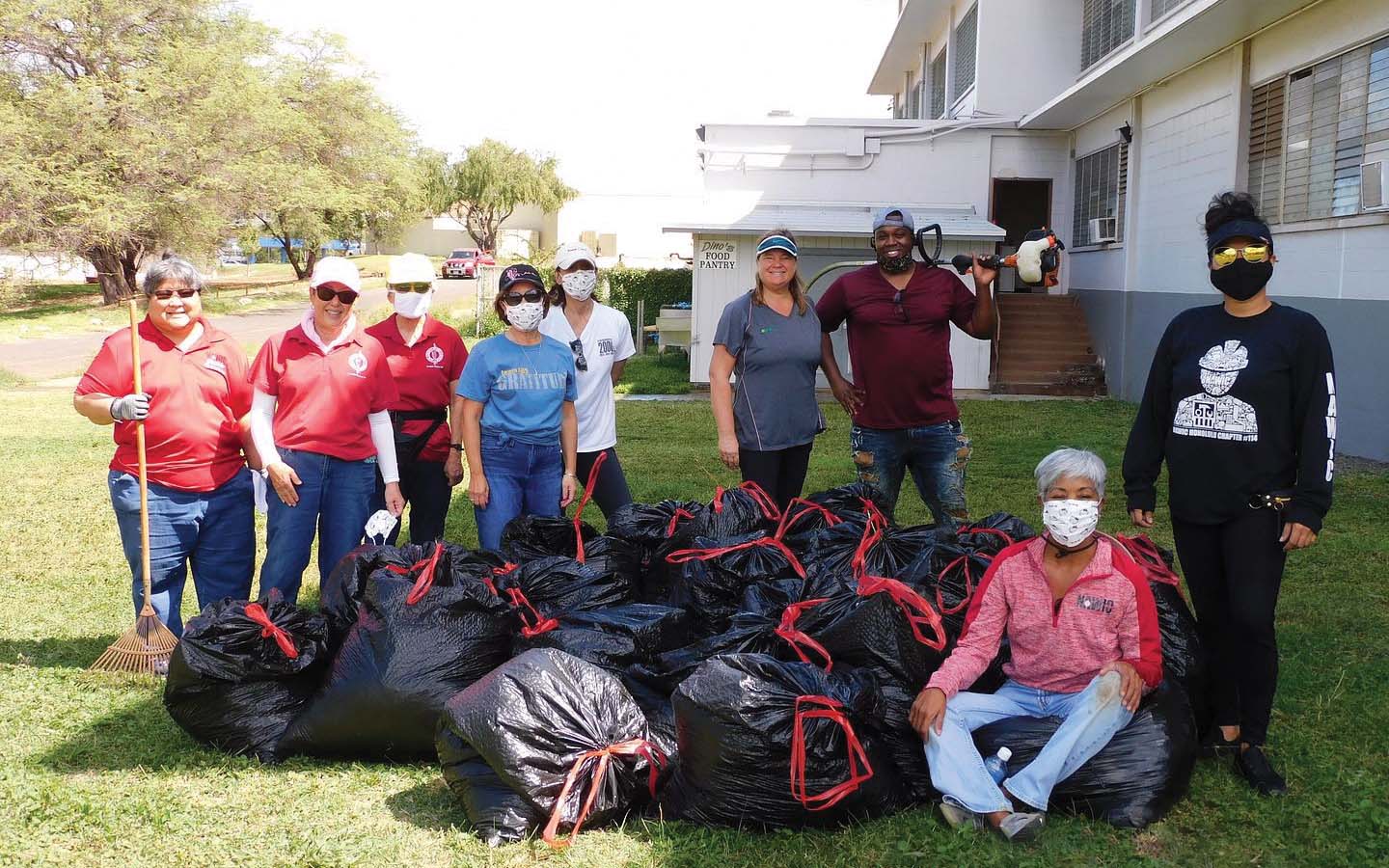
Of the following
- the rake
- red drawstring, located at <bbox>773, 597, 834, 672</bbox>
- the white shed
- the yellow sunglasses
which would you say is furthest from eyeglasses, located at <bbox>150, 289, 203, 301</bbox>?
the white shed

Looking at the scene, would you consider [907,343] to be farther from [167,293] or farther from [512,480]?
[167,293]

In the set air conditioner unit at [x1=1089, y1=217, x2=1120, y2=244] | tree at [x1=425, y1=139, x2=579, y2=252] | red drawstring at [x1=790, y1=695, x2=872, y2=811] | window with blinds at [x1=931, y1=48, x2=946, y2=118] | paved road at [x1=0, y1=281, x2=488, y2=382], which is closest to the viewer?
red drawstring at [x1=790, y1=695, x2=872, y2=811]

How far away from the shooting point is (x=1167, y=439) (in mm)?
3527

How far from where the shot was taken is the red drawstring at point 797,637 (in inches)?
128

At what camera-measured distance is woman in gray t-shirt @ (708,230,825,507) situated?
4613 mm

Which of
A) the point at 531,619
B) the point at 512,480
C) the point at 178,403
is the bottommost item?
the point at 531,619

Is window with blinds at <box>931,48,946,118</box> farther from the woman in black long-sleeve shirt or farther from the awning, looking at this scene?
the woman in black long-sleeve shirt

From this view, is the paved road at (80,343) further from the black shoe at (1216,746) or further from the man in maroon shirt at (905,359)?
the black shoe at (1216,746)

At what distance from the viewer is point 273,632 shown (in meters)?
3.52

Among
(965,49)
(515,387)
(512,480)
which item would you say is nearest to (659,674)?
(512,480)

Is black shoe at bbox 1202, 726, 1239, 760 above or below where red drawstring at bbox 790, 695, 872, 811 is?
below

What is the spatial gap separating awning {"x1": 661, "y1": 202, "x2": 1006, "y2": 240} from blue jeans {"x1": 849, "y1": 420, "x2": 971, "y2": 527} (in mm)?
10296

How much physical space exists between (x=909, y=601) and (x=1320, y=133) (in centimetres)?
880

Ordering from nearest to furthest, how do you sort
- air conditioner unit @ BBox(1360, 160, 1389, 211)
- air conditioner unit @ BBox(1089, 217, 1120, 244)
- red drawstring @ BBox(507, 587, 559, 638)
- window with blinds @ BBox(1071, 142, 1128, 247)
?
red drawstring @ BBox(507, 587, 559, 638), air conditioner unit @ BBox(1360, 160, 1389, 211), window with blinds @ BBox(1071, 142, 1128, 247), air conditioner unit @ BBox(1089, 217, 1120, 244)
